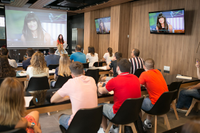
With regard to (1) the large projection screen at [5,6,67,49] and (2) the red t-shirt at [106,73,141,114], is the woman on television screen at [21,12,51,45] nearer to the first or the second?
(1) the large projection screen at [5,6,67,49]

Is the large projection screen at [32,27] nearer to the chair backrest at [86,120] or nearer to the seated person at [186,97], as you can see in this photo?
the seated person at [186,97]

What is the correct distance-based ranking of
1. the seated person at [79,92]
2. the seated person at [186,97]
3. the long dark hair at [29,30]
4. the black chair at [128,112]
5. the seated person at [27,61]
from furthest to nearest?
the long dark hair at [29,30] < the seated person at [27,61] < the seated person at [186,97] < the black chair at [128,112] < the seated person at [79,92]

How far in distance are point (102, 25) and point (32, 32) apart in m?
4.32

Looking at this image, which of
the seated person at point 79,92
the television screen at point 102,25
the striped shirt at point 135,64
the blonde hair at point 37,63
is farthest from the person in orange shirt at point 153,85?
the television screen at point 102,25

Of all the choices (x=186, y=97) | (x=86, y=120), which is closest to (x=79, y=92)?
(x=86, y=120)

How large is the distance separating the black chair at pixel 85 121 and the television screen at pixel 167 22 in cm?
421

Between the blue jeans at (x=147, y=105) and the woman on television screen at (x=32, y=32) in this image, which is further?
the woman on television screen at (x=32, y=32)

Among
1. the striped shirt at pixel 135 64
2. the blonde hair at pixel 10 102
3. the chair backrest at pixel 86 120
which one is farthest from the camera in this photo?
the striped shirt at pixel 135 64

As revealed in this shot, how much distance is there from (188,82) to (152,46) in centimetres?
257

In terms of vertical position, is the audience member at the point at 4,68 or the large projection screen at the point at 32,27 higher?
the large projection screen at the point at 32,27

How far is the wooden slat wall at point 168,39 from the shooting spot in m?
4.75

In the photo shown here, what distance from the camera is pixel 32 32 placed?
998 cm

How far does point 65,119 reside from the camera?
205cm

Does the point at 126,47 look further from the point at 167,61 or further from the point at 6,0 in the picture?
the point at 6,0
